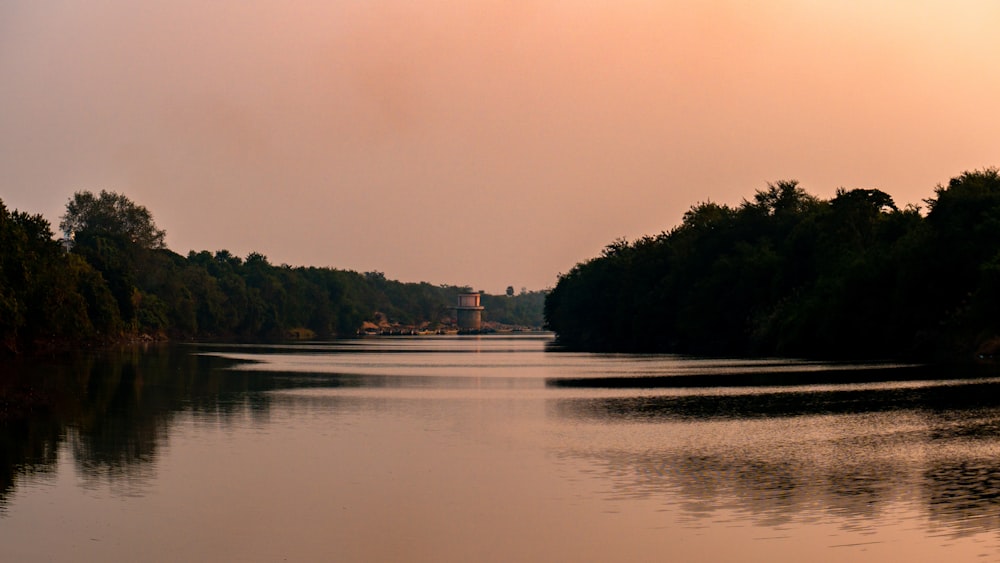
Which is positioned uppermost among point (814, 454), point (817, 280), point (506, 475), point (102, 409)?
point (817, 280)

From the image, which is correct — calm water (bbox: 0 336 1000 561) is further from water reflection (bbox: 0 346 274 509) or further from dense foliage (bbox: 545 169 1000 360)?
dense foliage (bbox: 545 169 1000 360)

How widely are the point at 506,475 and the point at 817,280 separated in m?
86.2

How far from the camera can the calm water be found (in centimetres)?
2108

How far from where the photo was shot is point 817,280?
11056 centimetres

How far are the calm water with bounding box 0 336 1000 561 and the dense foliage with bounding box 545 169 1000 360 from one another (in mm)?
32548

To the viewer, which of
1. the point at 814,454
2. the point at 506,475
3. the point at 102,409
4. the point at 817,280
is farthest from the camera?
the point at 817,280

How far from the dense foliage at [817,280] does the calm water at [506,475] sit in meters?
32.5

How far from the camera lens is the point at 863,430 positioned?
38031 millimetres

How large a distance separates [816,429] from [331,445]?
16.2 m

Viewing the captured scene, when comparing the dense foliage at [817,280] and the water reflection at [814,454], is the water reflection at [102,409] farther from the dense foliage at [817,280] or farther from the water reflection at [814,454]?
the dense foliage at [817,280]

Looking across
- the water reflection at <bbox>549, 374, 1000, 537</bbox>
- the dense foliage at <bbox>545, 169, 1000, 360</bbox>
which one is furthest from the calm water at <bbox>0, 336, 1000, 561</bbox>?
the dense foliage at <bbox>545, 169, 1000, 360</bbox>

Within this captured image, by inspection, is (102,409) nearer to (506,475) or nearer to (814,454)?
(506,475)

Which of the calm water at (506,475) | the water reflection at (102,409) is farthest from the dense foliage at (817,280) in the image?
the water reflection at (102,409)

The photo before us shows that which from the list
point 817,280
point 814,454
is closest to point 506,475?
point 814,454
